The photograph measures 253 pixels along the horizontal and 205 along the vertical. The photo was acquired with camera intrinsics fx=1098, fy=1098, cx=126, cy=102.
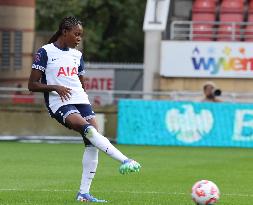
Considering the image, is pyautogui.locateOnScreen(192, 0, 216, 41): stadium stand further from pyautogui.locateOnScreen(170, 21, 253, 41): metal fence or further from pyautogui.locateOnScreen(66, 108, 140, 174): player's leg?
pyautogui.locateOnScreen(66, 108, 140, 174): player's leg

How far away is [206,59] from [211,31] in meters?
1.88

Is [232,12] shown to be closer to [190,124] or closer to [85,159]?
[190,124]

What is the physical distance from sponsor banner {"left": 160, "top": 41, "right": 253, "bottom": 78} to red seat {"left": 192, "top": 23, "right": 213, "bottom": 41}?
1.47 metres

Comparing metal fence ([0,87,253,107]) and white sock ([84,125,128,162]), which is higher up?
white sock ([84,125,128,162])

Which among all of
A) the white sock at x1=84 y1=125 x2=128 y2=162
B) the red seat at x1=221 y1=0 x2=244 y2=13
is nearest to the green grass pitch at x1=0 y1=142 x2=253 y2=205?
the white sock at x1=84 y1=125 x2=128 y2=162

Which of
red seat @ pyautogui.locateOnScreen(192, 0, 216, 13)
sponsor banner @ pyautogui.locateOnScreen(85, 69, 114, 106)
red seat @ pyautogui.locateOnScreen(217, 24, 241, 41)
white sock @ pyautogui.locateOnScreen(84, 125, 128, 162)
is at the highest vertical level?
red seat @ pyautogui.locateOnScreen(192, 0, 216, 13)

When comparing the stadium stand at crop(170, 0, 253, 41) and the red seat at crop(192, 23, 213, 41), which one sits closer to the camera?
the stadium stand at crop(170, 0, 253, 41)

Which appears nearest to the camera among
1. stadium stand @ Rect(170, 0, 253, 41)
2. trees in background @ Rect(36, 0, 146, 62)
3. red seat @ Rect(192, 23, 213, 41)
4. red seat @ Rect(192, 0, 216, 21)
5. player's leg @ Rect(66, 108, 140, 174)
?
player's leg @ Rect(66, 108, 140, 174)

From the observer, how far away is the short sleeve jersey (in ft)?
41.3

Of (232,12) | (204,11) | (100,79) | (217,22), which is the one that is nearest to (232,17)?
(232,12)

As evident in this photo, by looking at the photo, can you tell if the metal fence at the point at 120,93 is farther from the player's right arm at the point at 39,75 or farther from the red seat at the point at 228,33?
the player's right arm at the point at 39,75

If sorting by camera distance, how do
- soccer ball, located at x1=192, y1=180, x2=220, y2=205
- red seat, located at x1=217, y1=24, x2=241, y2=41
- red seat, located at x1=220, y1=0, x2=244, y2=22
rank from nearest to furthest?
soccer ball, located at x1=192, y1=180, x2=220, y2=205 → red seat, located at x1=217, y1=24, x2=241, y2=41 → red seat, located at x1=220, y1=0, x2=244, y2=22

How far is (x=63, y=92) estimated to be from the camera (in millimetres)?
12422

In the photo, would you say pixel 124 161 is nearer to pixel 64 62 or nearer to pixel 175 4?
pixel 64 62
